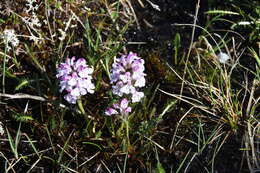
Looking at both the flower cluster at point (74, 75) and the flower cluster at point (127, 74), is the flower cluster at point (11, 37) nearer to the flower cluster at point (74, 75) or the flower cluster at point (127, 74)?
the flower cluster at point (74, 75)

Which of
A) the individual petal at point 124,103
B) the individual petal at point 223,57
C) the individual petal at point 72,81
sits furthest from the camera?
the individual petal at point 223,57

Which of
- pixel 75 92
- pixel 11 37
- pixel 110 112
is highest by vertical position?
pixel 11 37

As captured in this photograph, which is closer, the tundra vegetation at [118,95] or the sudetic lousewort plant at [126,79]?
the sudetic lousewort plant at [126,79]

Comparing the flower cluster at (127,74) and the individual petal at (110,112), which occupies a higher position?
the flower cluster at (127,74)

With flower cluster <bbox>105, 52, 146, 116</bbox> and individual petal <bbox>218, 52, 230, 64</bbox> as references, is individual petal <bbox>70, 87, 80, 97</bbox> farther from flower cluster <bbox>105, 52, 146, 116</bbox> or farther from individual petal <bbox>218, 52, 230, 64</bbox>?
individual petal <bbox>218, 52, 230, 64</bbox>

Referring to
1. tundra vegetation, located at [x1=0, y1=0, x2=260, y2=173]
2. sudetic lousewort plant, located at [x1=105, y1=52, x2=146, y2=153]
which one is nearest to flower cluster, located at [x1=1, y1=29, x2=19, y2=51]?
tundra vegetation, located at [x1=0, y1=0, x2=260, y2=173]

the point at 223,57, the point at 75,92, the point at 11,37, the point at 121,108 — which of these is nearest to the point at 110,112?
the point at 121,108

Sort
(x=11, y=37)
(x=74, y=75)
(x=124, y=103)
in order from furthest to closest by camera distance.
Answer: (x=11, y=37) → (x=124, y=103) → (x=74, y=75)

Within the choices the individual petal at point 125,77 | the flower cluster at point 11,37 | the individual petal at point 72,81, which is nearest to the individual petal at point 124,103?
the individual petal at point 125,77

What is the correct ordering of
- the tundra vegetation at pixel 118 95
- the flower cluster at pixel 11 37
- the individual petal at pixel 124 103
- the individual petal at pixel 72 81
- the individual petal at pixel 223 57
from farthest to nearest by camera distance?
1. the individual petal at pixel 223 57
2. the flower cluster at pixel 11 37
3. the tundra vegetation at pixel 118 95
4. the individual petal at pixel 124 103
5. the individual petal at pixel 72 81

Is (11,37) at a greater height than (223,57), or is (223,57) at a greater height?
(11,37)

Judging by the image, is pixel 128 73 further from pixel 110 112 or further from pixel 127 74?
pixel 110 112

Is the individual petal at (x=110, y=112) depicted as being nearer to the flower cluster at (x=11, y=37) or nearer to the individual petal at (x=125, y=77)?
the individual petal at (x=125, y=77)
